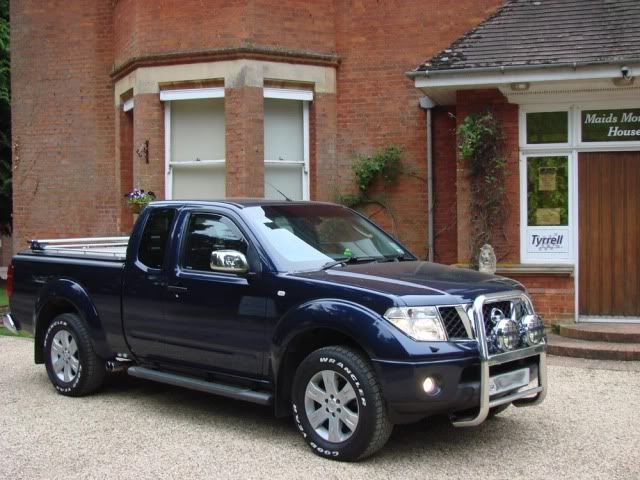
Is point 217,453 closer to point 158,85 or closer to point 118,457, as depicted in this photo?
point 118,457

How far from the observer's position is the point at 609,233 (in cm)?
1060

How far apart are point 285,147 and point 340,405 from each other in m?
7.89

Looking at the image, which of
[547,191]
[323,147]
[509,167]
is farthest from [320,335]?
[323,147]

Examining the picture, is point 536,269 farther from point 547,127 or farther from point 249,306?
point 249,306

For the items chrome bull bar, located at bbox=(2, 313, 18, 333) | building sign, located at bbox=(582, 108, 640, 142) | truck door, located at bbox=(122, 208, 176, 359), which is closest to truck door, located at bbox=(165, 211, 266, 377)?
truck door, located at bbox=(122, 208, 176, 359)

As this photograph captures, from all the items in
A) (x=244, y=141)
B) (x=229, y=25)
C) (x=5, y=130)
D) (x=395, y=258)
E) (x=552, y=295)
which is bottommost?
(x=552, y=295)

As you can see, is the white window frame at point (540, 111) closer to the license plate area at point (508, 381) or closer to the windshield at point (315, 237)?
the windshield at point (315, 237)

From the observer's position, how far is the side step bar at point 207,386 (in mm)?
6020

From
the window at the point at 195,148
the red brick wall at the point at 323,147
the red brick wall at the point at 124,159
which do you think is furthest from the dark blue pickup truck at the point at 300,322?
the red brick wall at the point at 124,159

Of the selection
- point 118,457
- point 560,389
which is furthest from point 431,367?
point 560,389

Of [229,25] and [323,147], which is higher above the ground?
[229,25]

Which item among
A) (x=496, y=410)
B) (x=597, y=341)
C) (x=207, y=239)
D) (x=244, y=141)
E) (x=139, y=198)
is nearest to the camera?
(x=496, y=410)

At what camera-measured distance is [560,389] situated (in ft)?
25.4

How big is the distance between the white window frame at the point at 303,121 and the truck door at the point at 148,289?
5.73 m
